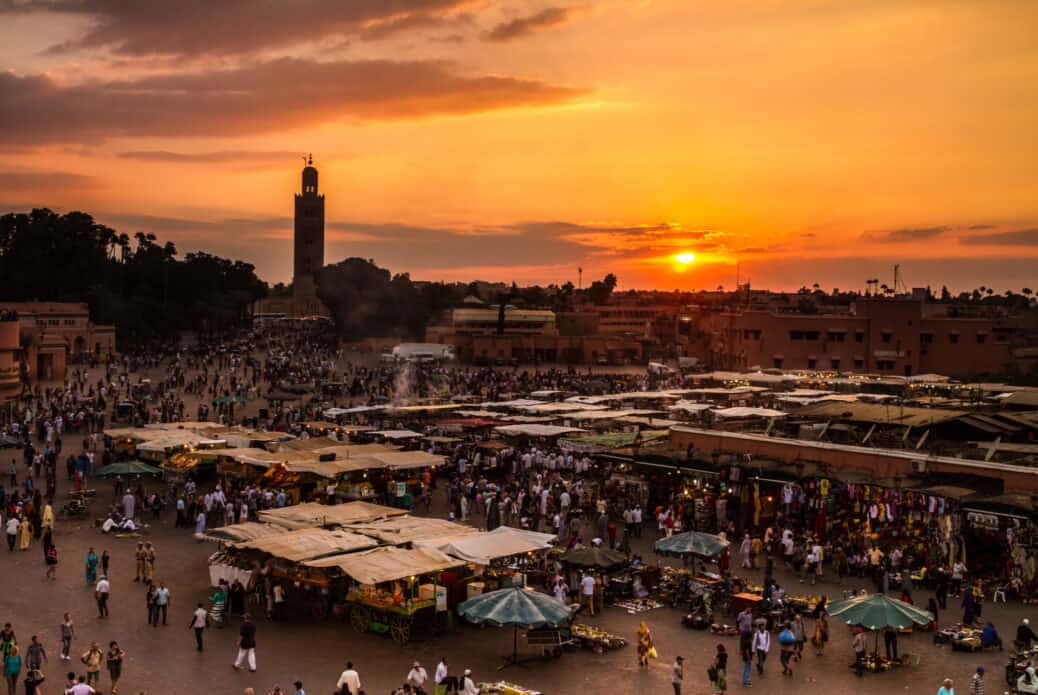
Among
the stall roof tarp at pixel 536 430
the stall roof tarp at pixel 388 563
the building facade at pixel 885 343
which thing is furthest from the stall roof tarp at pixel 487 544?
the building facade at pixel 885 343

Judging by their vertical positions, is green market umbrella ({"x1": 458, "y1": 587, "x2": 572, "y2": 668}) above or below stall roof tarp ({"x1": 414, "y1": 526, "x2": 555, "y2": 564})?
below

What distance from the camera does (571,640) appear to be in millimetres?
→ 17297

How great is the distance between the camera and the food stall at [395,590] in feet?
57.2

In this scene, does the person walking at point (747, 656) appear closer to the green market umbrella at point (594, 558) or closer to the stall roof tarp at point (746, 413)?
the green market umbrella at point (594, 558)

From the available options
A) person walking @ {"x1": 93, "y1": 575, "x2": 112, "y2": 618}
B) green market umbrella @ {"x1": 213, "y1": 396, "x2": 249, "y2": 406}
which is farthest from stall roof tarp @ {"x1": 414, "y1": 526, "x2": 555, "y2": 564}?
green market umbrella @ {"x1": 213, "y1": 396, "x2": 249, "y2": 406}

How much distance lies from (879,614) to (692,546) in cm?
469

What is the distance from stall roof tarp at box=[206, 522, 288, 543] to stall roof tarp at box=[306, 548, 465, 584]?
216 cm

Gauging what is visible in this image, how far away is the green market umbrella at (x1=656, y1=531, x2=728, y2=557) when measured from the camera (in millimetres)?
20094

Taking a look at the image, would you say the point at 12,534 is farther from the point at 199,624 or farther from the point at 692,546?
the point at 692,546

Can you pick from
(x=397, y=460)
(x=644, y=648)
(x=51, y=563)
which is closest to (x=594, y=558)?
(x=644, y=648)

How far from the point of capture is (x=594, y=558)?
19438 mm

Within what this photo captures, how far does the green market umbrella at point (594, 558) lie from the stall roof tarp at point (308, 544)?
373cm

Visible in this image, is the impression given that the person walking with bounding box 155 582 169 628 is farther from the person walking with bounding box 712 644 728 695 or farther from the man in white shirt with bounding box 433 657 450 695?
the person walking with bounding box 712 644 728 695

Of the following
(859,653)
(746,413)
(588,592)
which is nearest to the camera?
(859,653)
